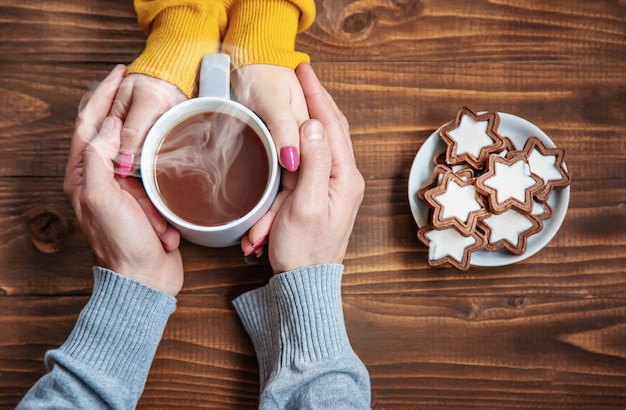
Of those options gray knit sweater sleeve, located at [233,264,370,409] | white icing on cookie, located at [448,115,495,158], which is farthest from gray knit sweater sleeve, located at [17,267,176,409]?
white icing on cookie, located at [448,115,495,158]

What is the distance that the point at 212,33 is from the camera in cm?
111

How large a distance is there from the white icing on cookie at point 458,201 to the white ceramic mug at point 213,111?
324 mm

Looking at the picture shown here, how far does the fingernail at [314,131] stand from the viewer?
99 centimetres

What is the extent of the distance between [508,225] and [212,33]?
0.69m

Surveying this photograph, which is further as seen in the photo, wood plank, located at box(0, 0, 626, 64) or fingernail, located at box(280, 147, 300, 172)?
wood plank, located at box(0, 0, 626, 64)

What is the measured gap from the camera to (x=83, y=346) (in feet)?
3.24

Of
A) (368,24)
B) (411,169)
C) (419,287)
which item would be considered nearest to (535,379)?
(419,287)

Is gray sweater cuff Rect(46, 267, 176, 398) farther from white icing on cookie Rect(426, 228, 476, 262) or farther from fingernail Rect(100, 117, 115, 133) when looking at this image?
white icing on cookie Rect(426, 228, 476, 262)

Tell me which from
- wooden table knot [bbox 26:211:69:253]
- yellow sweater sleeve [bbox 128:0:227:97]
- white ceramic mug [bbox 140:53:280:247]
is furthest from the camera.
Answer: wooden table knot [bbox 26:211:69:253]

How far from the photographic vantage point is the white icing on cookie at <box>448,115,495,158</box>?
1.09 m

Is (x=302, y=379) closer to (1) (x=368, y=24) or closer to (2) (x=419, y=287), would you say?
(2) (x=419, y=287)

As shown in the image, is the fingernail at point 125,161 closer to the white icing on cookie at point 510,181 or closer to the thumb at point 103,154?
the thumb at point 103,154

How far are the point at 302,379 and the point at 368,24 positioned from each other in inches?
29.3

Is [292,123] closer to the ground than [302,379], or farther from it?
farther from it
